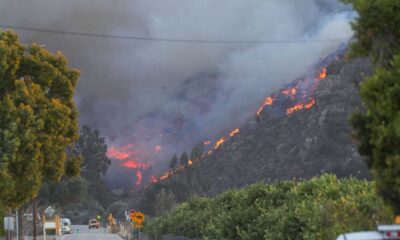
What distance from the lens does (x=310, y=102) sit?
152 metres

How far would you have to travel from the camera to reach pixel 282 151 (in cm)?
13612

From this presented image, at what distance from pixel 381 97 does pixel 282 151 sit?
128684 millimetres

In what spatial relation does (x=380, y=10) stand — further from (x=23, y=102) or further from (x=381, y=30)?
(x=23, y=102)

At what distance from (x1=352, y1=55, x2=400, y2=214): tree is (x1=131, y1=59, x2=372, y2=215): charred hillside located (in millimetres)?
96856

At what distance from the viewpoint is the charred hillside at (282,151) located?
122 m

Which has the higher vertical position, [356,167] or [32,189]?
[356,167]

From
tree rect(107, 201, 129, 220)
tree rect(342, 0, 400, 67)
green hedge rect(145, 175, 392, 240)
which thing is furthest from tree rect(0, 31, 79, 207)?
tree rect(107, 201, 129, 220)

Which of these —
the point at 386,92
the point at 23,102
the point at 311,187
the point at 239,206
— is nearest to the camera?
the point at 386,92

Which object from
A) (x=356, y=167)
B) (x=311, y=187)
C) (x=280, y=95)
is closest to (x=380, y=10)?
(x=311, y=187)

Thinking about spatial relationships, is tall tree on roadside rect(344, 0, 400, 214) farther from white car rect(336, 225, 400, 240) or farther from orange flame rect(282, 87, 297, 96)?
orange flame rect(282, 87, 297, 96)

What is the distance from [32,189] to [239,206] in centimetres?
1076

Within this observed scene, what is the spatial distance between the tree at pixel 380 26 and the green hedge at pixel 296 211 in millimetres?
2921

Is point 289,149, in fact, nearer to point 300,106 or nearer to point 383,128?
point 300,106

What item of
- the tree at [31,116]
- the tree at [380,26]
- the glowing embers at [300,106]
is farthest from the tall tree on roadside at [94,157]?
the tree at [380,26]
